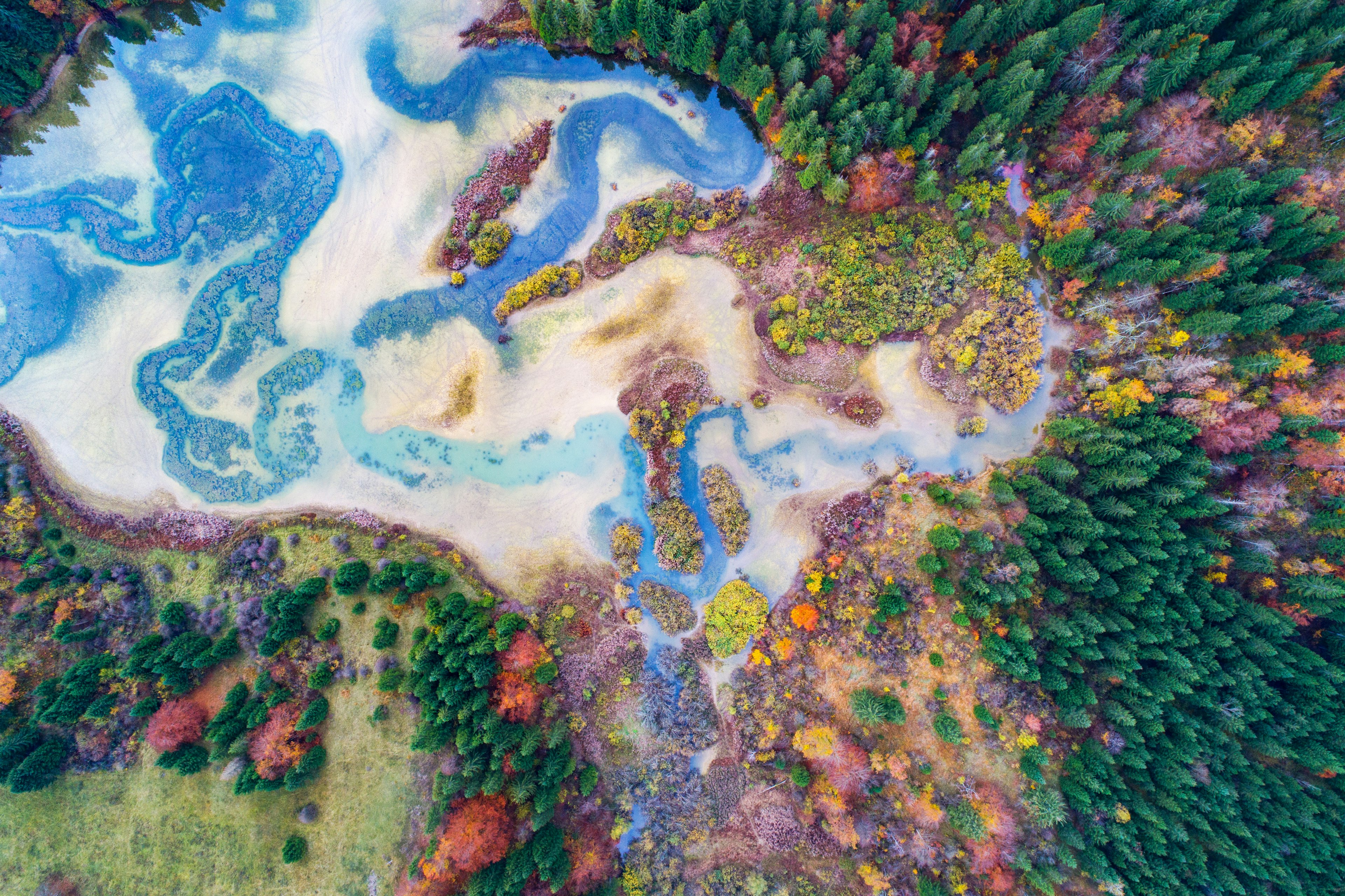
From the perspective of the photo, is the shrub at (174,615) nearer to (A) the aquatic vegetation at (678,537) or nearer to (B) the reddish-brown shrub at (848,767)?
(A) the aquatic vegetation at (678,537)

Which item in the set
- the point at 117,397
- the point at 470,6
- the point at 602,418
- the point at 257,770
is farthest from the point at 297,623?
the point at 470,6

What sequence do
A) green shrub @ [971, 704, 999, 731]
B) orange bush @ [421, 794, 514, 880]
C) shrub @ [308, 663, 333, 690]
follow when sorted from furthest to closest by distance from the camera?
shrub @ [308, 663, 333, 690]
green shrub @ [971, 704, 999, 731]
orange bush @ [421, 794, 514, 880]

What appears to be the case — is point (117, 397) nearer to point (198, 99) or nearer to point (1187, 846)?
point (198, 99)

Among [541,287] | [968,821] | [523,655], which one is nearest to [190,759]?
[523,655]

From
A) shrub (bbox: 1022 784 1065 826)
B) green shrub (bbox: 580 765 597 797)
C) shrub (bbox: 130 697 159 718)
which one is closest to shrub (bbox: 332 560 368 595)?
shrub (bbox: 130 697 159 718)

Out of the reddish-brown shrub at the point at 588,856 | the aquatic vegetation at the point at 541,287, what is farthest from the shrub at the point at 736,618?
the aquatic vegetation at the point at 541,287

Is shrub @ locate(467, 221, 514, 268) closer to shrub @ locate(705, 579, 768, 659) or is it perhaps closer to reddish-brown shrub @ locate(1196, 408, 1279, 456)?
shrub @ locate(705, 579, 768, 659)
